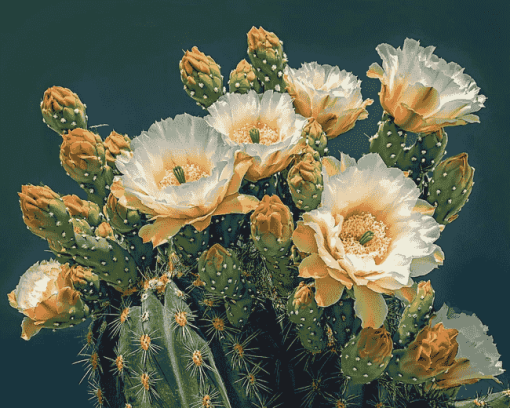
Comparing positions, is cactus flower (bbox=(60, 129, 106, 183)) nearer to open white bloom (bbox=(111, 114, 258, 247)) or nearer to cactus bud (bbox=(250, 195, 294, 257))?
open white bloom (bbox=(111, 114, 258, 247))

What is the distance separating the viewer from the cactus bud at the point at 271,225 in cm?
55

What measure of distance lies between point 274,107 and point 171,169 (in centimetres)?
15

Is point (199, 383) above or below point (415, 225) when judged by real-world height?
below

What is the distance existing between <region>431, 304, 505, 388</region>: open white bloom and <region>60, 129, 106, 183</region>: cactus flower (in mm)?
509

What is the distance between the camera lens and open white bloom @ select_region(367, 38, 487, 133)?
1.98 feet

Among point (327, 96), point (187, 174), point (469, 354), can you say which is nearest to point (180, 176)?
point (187, 174)

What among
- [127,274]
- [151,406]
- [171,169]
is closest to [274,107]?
[171,169]

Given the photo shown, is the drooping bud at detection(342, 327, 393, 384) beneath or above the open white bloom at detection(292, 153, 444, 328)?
beneath

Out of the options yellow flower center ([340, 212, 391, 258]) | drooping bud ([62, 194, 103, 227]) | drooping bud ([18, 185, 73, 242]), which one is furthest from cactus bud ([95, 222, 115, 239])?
yellow flower center ([340, 212, 391, 258])

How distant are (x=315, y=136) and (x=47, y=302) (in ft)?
1.32

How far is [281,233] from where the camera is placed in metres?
0.56

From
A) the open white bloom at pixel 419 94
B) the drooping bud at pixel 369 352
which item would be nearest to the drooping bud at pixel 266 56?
the open white bloom at pixel 419 94

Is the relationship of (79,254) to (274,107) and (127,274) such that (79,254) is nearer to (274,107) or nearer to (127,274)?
(127,274)

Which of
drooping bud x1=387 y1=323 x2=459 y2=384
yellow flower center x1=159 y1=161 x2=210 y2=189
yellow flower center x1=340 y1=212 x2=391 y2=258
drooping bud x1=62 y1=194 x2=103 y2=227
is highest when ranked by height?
yellow flower center x1=159 y1=161 x2=210 y2=189
